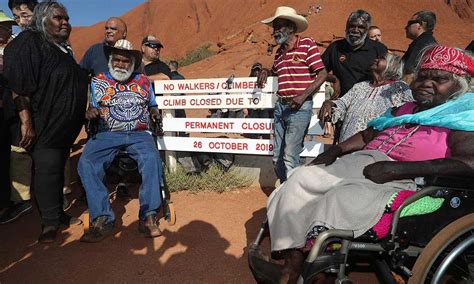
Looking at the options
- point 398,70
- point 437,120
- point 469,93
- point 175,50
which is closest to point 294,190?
point 437,120

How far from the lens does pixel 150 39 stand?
530cm

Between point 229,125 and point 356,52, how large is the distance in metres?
1.74

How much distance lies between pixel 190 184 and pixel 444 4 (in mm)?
36268

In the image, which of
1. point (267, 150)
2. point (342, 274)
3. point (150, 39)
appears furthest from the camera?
point (150, 39)

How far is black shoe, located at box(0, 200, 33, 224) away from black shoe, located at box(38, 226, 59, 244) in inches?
27.2

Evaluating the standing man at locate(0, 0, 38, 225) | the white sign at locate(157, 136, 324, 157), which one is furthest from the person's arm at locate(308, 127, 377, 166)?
the standing man at locate(0, 0, 38, 225)

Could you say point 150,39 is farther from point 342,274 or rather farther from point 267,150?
point 342,274

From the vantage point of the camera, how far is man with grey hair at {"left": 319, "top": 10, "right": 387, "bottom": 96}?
143 inches

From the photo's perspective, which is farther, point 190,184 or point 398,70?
point 190,184

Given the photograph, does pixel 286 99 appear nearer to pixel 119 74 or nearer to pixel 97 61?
pixel 119 74

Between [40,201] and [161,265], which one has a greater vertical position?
[40,201]

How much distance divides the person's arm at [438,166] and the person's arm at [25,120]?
9.21ft

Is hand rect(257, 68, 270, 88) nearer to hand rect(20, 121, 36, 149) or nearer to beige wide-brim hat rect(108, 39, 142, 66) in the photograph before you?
beige wide-brim hat rect(108, 39, 142, 66)

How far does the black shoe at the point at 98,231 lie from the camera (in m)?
3.42
